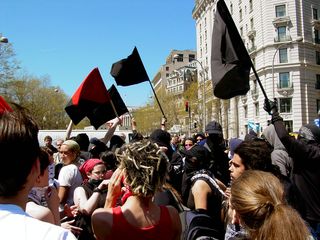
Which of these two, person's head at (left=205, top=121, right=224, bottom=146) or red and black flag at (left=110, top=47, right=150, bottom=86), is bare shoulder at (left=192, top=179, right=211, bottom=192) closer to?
person's head at (left=205, top=121, right=224, bottom=146)

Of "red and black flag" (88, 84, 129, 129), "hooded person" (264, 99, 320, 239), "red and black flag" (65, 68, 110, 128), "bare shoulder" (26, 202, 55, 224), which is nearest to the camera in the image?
"bare shoulder" (26, 202, 55, 224)

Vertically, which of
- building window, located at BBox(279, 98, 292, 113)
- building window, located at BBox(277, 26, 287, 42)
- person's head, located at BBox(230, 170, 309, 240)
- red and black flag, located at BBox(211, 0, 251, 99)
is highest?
building window, located at BBox(277, 26, 287, 42)

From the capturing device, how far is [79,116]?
26.3 feet

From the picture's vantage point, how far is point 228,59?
5109 mm

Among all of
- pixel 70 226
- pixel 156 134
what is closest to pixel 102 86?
pixel 156 134

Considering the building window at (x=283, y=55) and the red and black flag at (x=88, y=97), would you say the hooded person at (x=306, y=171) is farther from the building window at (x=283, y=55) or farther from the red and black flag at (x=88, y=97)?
the building window at (x=283, y=55)

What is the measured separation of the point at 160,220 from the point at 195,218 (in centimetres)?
26

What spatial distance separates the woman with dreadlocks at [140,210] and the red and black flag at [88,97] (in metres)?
5.26

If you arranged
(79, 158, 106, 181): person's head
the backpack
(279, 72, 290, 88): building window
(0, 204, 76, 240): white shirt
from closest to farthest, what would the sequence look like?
(0, 204, 76, 240): white shirt → the backpack → (79, 158, 106, 181): person's head → (279, 72, 290, 88): building window

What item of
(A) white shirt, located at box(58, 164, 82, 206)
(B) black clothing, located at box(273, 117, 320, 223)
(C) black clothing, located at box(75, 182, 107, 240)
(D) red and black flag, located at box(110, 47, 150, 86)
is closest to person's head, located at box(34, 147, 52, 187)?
(C) black clothing, located at box(75, 182, 107, 240)

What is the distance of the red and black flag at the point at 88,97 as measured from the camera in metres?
7.79

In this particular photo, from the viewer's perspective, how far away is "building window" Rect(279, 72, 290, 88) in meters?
48.9

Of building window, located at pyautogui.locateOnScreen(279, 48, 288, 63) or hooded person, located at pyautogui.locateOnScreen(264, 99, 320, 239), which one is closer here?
hooded person, located at pyautogui.locateOnScreen(264, 99, 320, 239)

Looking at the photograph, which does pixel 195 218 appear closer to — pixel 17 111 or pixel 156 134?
pixel 17 111
